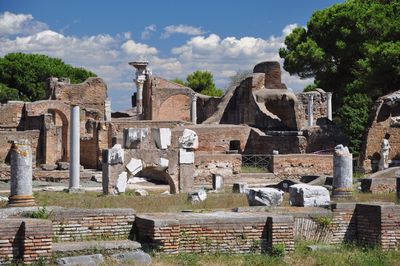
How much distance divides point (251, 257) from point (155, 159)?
1133 centimetres

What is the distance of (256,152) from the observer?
34.9 meters

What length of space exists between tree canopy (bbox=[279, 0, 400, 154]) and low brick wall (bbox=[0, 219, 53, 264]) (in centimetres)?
2483

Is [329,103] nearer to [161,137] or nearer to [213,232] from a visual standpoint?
[161,137]

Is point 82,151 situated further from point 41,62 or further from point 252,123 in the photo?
point 41,62

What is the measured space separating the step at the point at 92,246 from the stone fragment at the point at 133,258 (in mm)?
215

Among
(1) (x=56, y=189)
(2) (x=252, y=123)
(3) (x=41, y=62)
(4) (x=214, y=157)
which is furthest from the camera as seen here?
(3) (x=41, y=62)

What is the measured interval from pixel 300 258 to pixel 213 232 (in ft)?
4.23

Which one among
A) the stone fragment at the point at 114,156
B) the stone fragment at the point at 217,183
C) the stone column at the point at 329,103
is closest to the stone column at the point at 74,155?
the stone fragment at the point at 114,156

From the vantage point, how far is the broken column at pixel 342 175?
55.6 ft

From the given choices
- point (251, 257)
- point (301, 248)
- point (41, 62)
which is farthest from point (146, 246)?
point (41, 62)

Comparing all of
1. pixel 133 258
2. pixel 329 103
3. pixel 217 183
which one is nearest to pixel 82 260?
pixel 133 258

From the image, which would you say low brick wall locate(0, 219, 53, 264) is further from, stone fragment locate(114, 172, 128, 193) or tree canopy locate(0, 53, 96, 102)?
tree canopy locate(0, 53, 96, 102)

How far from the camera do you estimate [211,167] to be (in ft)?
90.6

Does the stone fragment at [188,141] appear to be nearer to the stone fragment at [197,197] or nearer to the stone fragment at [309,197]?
the stone fragment at [197,197]
